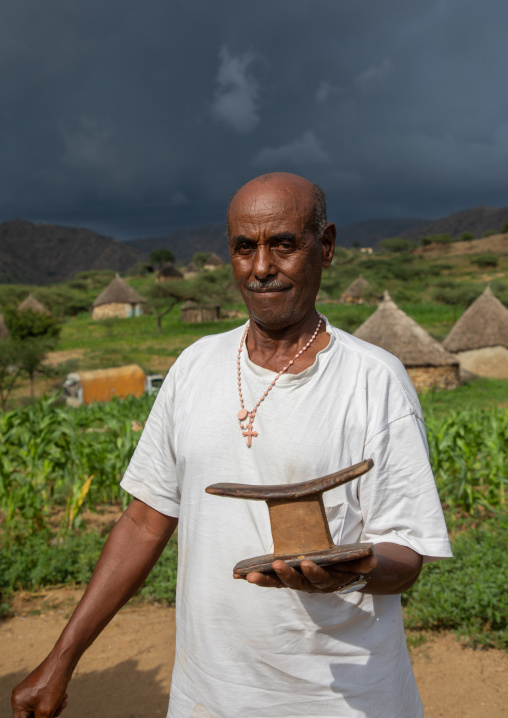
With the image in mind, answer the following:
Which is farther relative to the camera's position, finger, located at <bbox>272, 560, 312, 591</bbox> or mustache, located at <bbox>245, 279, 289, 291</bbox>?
mustache, located at <bbox>245, 279, 289, 291</bbox>

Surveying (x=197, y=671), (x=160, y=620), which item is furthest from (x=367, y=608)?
(x=160, y=620)

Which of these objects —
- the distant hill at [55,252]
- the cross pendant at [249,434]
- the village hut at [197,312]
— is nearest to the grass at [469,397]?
the cross pendant at [249,434]

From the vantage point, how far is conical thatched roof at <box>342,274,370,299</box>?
41156mm

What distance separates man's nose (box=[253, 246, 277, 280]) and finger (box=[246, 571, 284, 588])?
27.1 inches

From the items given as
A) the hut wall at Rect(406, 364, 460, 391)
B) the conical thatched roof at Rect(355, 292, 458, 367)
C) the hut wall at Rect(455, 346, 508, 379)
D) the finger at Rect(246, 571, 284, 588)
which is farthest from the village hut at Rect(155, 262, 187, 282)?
the finger at Rect(246, 571, 284, 588)

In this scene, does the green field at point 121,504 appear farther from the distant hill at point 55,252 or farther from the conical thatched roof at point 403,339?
the distant hill at point 55,252

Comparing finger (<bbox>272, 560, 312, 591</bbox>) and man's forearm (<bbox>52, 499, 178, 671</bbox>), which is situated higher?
finger (<bbox>272, 560, 312, 591</bbox>)

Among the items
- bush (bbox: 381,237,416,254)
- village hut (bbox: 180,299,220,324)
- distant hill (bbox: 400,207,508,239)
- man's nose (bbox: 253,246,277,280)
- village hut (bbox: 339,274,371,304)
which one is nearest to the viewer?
man's nose (bbox: 253,246,277,280)

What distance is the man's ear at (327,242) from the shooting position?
1565 mm

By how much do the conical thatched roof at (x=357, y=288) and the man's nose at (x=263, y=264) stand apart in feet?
132

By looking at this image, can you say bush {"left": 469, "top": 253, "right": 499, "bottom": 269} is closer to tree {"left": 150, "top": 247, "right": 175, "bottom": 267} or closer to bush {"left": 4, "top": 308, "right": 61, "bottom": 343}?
bush {"left": 4, "top": 308, "right": 61, "bottom": 343}

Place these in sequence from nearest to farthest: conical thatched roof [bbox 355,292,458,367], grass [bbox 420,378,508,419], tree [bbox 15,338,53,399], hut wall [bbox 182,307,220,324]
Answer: grass [bbox 420,378,508,419]
conical thatched roof [bbox 355,292,458,367]
tree [bbox 15,338,53,399]
hut wall [bbox 182,307,220,324]

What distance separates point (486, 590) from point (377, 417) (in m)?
3.03

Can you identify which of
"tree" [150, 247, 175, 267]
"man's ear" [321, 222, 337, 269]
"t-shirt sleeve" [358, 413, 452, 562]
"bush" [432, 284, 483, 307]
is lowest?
"t-shirt sleeve" [358, 413, 452, 562]
